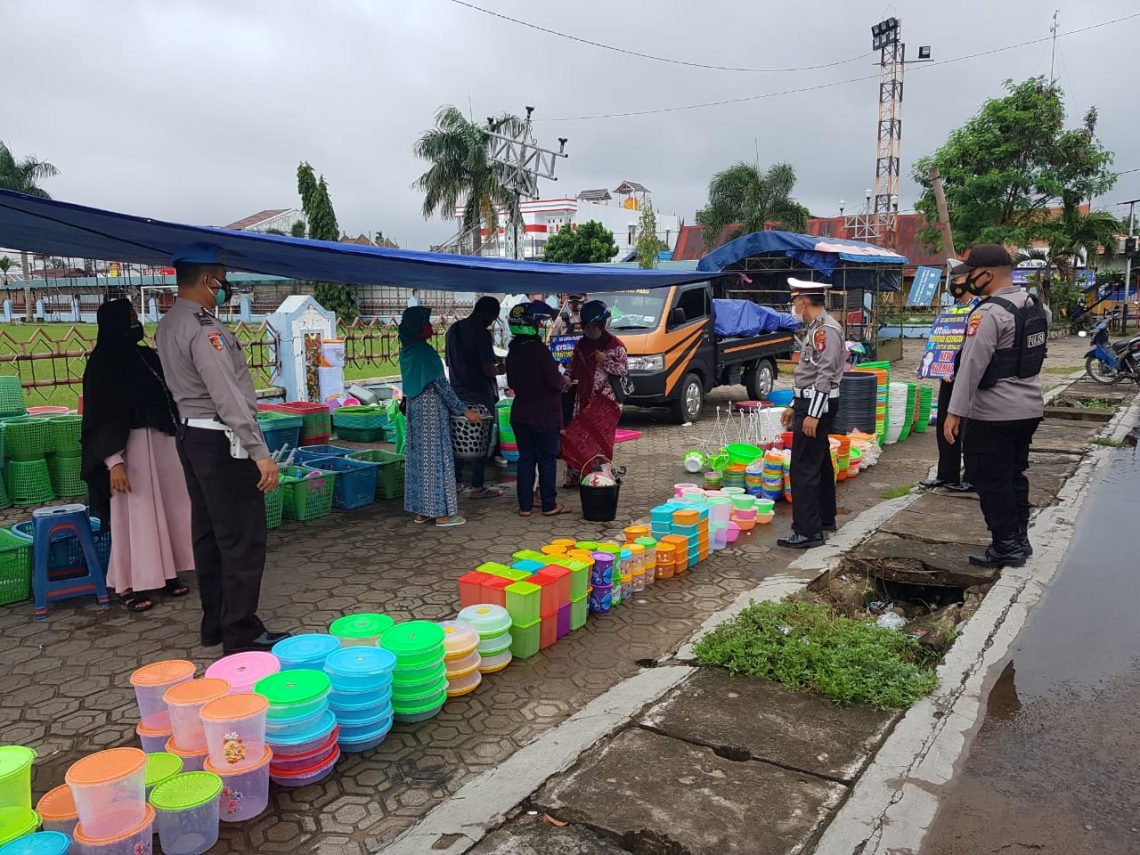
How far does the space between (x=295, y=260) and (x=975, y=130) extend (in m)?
26.6

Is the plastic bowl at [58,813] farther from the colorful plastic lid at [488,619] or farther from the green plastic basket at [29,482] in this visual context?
the green plastic basket at [29,482]

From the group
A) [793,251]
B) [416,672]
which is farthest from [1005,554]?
[793,251]

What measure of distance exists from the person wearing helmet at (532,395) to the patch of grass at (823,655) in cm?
256

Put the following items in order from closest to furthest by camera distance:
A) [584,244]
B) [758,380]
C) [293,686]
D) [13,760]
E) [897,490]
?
[13,760]
[293,686]
[897,490]
[758,380]
[584,244]

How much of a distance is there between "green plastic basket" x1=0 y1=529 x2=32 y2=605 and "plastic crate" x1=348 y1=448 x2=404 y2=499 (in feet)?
8.86

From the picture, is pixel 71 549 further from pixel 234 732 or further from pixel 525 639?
pixel 525 639

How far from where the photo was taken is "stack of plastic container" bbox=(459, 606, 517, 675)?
12.0 feet

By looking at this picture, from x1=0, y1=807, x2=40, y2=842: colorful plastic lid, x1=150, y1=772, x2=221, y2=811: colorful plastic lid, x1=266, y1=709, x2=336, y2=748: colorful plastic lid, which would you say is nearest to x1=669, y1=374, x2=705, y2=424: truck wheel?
x1=266, y1=709, x2=336, y2=748: colorful plastic lid

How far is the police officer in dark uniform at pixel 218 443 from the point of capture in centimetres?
354

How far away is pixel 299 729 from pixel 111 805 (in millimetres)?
618

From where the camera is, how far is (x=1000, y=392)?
475cm

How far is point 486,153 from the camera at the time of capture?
88.2 feet

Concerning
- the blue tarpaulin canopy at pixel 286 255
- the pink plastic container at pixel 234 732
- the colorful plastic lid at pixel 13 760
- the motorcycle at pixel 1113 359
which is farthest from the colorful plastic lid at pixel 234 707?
the motorcycle at pixel 1113 359

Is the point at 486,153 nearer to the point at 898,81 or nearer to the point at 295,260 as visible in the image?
the point at 898,81
